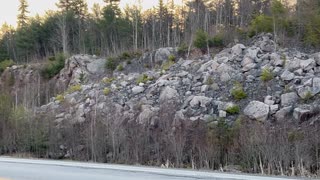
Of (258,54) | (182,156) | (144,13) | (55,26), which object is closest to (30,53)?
(55,26)

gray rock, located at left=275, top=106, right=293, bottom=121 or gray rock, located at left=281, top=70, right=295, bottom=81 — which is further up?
gray rock, located at left=281, top=70, right=295, bottom=81

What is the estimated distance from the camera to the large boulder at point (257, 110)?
18688 millimetres

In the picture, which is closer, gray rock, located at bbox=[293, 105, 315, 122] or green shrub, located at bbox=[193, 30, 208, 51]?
gray rock, located at bbox=[293, 105, 315, 122]

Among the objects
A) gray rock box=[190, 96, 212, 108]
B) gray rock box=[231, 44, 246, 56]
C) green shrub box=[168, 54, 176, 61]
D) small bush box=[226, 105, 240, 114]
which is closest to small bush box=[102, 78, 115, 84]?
green shrub box=[168, 54, 176, 61]

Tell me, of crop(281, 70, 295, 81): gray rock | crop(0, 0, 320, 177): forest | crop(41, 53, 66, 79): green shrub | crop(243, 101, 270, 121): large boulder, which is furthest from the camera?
crop(41, 53, 66, 79): green shrub

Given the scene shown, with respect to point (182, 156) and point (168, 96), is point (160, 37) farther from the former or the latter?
point (182, 156)

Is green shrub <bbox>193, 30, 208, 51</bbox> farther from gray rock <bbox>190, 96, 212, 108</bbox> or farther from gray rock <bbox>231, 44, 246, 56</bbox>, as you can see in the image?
gray rock <bbox>190, 96, 212, 108</bbox>

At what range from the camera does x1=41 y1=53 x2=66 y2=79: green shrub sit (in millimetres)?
39188

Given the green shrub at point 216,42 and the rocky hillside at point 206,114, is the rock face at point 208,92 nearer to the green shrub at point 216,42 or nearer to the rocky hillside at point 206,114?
the rocky hillside at point 206,114

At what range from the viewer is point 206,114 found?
20.2m

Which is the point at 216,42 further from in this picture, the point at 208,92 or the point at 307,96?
the point at 307,96

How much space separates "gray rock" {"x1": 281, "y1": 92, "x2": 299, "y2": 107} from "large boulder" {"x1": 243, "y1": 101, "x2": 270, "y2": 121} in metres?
0.84

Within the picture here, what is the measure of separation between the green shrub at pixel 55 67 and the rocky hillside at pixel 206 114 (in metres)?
9.83

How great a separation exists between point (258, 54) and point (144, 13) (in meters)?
29.4
